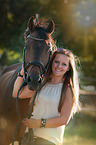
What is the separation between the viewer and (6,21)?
15.0 m

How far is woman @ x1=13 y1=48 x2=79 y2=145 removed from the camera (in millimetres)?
2449

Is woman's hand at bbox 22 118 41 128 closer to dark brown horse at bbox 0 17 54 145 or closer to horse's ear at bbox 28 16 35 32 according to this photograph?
dark brown horse at bbox 0 17 54 145

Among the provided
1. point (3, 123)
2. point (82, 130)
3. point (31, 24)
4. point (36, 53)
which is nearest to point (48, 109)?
point (36, 53)

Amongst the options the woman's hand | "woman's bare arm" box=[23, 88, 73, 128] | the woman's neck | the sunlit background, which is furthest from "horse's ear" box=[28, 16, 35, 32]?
the sunlit background

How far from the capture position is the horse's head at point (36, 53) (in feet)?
7.40

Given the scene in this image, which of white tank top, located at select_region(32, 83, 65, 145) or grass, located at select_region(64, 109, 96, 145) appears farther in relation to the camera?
grass, located at select_region(64, 109, 96, 145)

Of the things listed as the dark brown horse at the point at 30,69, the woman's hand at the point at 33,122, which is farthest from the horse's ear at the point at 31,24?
the woman's hand at the point at 33,122

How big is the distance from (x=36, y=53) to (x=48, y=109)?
66cm

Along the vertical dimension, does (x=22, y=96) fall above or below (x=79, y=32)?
below

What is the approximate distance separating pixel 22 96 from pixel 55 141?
0.63 metres

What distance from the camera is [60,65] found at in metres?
2.60

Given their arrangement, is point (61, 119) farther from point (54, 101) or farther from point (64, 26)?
point (64, 26)

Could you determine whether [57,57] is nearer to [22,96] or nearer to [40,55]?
[40,55]

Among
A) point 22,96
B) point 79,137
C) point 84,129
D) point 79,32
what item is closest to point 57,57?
point 22,96
